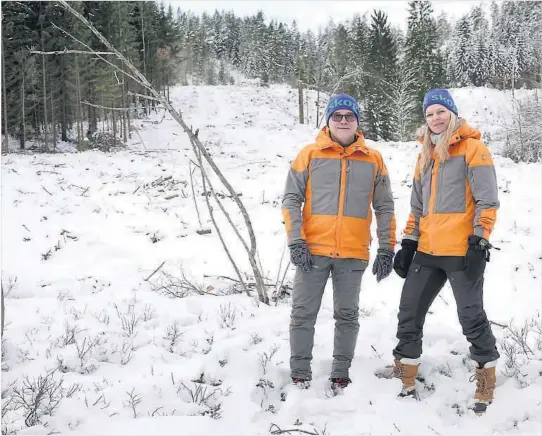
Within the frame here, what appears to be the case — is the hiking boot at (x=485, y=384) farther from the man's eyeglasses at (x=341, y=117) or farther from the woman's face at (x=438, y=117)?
the man's eyeglasses at (x=341, y=117)

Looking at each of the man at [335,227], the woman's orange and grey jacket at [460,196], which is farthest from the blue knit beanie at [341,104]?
the woman's orange and grey jacket at [460,196]

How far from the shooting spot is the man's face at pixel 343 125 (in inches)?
138

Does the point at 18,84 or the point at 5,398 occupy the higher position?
the point at 18,84

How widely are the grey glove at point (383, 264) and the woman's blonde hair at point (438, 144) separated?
0.73 m

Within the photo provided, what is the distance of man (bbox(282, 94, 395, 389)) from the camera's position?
3463 mm

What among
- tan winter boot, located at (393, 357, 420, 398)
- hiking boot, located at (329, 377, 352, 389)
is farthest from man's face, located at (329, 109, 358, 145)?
hiking boot, located at (329, 377, 352, 389)

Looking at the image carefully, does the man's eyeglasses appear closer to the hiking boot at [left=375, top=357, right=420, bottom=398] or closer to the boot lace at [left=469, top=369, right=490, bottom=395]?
the hiking boot at [left=375, top=357, right=420, bottom=398]

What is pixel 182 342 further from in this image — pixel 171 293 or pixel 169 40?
pixel 169 40

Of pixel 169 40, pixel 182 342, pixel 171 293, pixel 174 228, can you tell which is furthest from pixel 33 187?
pixel 169 40

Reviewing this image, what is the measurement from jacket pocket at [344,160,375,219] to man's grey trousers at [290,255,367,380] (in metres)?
0.40

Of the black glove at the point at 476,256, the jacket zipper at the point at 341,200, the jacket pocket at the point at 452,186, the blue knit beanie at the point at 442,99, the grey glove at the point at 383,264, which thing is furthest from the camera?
the grey glove at the point at 383,264

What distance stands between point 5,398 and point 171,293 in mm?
3025

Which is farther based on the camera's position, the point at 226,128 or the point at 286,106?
the point at 286,106

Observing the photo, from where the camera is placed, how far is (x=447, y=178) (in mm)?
3250
